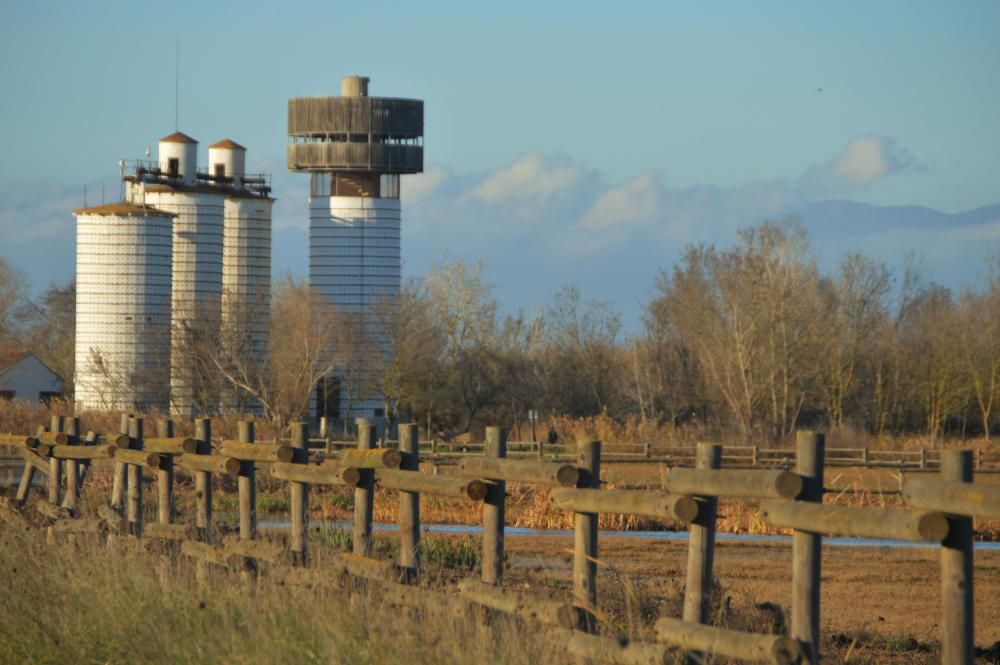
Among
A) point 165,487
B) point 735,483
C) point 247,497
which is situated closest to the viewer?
point 735,483

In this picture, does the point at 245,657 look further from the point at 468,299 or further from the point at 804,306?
the point at 468,299

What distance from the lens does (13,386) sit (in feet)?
273

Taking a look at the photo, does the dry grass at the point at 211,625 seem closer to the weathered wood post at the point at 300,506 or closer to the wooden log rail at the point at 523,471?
the weathered wood post at the point at 300,506

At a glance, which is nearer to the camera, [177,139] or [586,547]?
[586,547]

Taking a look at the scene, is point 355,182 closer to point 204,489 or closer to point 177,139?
point 177,139

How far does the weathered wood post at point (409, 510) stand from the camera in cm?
1170

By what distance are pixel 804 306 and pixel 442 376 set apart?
2053cm

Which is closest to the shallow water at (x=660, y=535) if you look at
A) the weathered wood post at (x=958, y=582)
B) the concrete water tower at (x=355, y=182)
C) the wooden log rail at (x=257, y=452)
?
the wooden log rail at (x=257, y=452)

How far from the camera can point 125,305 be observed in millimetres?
75625

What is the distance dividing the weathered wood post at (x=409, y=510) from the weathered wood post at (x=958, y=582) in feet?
16.2

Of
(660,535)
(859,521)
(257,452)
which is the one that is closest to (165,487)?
(257,452)

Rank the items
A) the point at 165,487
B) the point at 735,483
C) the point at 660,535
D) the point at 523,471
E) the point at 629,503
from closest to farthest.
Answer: the point at 735,483 → the point at 629,503 → the point at 523,471 → the point at 165,487 → the point at 660,535

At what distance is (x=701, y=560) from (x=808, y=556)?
104 cm

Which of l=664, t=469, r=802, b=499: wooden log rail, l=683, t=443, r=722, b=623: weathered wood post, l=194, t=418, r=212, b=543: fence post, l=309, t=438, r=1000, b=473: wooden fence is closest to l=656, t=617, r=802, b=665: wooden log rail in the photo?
l=683, t=443, r=722, b=623: weathered wood post
